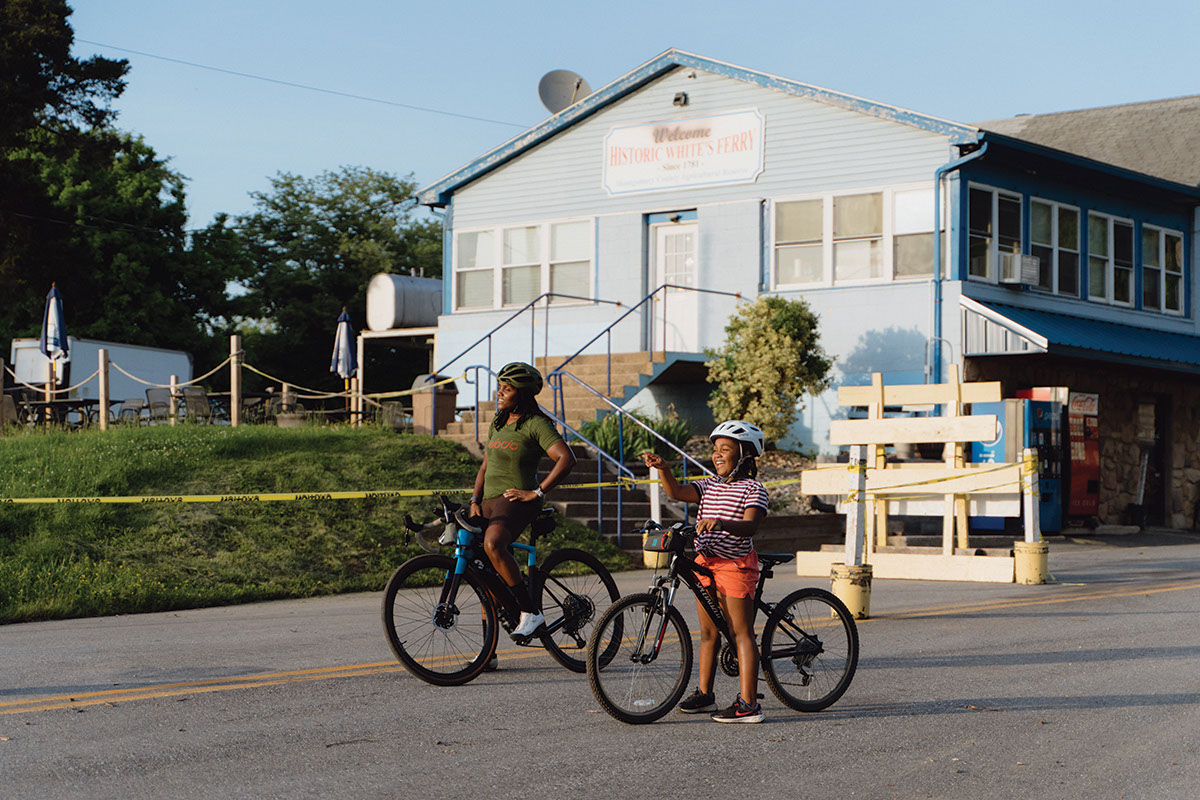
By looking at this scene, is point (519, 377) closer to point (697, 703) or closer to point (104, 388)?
point (697, 703)

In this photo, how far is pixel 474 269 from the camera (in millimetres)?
28781

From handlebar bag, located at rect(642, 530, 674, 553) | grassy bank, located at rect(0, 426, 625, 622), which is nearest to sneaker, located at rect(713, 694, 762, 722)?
handlebar bag, located at rect(642, 530, 674, 553)

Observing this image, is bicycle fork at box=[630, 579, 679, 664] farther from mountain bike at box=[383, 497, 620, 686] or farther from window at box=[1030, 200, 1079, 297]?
window at box=[1030, 200, 1079, 297]

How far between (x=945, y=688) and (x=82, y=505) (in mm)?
10218

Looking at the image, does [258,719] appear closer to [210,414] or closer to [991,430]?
[991,430]

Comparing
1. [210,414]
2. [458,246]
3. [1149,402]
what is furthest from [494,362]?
[1149,402]

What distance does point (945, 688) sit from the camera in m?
8.48

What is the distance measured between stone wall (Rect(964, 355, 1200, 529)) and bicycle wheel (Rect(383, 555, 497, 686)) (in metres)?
16.3

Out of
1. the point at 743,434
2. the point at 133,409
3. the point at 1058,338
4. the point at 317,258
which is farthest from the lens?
the point at 317,258

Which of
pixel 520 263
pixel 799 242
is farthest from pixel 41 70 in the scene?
pixel 799 242

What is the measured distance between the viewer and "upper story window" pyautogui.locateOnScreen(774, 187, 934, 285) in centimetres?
2392

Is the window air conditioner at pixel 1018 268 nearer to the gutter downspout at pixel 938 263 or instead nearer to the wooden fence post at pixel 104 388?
the gutter downspout at pixel 938 263

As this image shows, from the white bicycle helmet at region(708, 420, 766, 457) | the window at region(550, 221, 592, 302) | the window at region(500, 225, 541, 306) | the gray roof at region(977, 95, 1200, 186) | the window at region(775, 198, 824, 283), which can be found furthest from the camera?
the gray roof at region(977, 95, 1200, 186)

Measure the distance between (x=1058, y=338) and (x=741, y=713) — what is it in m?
17.3
